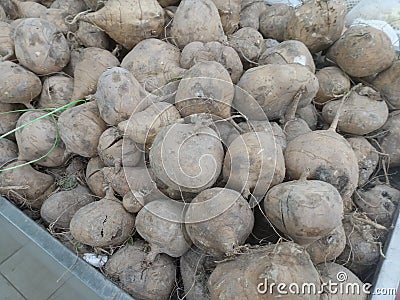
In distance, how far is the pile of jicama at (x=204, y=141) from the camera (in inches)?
67.1

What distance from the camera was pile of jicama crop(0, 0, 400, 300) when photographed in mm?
1704

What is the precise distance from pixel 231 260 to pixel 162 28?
159 centimetres

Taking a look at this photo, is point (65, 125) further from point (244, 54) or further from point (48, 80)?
point (244, 54)

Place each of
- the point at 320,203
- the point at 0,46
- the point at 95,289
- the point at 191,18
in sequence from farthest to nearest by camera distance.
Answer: the point at 0,46 < the point at 191,18 < the point at 95,289 < the point at 320,203

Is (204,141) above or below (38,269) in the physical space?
above

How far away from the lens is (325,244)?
1.76 meters

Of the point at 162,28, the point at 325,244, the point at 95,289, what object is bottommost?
the point at 95,289

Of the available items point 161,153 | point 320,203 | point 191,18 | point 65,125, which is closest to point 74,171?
point 65,125

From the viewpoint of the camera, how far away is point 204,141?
1.82 m

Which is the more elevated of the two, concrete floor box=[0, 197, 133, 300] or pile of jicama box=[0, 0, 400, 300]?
pile of jicama box=[0, 0, 400, 300]

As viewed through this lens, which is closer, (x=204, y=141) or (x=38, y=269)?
(x=204, y=141)

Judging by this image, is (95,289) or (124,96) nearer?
(95,289)

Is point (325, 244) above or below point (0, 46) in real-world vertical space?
below

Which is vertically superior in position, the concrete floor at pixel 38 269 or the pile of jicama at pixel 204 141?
the pile of jicama at pixel 204 141
